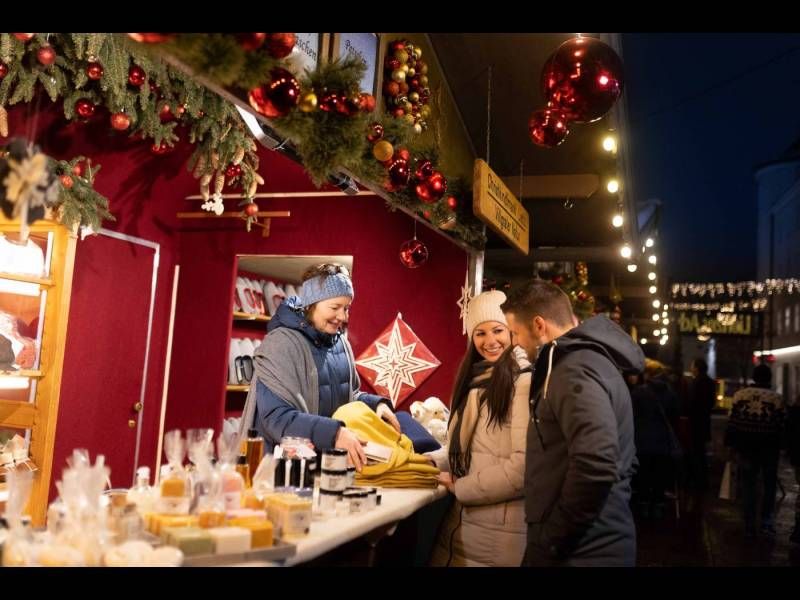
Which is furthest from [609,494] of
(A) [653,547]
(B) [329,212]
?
(A) [653,547]

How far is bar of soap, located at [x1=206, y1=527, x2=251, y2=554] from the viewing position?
6.68 ft

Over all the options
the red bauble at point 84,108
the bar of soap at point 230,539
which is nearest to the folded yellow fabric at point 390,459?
the bar of soap at point 230,539

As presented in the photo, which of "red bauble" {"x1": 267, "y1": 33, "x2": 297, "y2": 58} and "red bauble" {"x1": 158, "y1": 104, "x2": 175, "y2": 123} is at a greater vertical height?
"red bauble" {"x1": 158, "y1": 104, "x2": 175, "y2": 123}

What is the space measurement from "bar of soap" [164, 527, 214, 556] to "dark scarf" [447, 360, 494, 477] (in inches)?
66.0

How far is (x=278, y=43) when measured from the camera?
248 centimetres

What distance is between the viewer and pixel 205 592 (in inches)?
77.3

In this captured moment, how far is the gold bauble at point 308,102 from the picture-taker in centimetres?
277

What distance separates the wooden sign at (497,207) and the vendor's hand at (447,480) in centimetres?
154

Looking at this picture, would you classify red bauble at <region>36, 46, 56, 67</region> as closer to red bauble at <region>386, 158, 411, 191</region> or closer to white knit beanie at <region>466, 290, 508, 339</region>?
red bauble at <region>386, 158, 411, 191</region>

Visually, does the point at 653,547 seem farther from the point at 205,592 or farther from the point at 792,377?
the point at 792,377

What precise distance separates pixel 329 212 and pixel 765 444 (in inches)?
218

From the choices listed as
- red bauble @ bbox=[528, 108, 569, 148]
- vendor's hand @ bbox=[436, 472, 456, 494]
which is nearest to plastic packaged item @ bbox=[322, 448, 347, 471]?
vendor's hand @ bbox=[436, 472, 456, 494]

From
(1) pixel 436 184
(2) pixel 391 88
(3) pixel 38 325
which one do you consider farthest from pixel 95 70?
(1) pixel 436 184

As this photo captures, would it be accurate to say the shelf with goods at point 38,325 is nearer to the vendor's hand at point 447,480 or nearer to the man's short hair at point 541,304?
the vendor's hand at point 447,480
